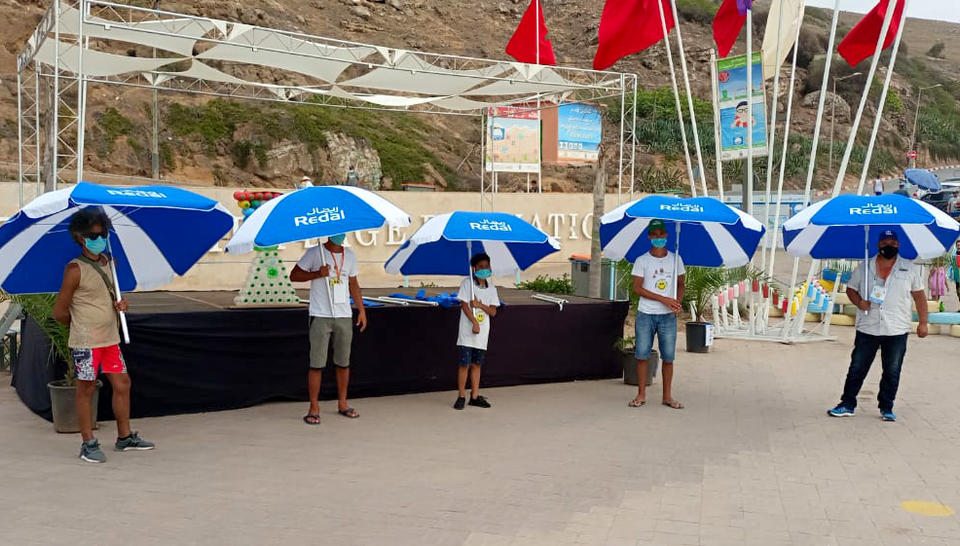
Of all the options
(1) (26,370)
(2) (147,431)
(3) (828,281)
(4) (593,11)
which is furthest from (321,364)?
(4) (593,11)

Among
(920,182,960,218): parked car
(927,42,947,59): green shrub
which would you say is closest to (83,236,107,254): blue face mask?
(920,182,960,218): parked car

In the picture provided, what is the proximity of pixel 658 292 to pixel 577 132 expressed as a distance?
47.7ft

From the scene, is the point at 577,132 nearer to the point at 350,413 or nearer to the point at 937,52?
the point at 350,413

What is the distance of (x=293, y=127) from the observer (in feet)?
116

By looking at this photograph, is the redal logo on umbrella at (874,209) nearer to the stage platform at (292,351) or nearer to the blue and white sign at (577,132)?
the stage platform at (292,351)

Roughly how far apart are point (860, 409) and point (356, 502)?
5576 mm

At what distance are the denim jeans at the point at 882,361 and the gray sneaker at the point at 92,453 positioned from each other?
638 centimetres

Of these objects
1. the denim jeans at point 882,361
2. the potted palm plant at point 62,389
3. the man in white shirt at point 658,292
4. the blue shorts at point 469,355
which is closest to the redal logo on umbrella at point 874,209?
the denim jeans at point 882,361

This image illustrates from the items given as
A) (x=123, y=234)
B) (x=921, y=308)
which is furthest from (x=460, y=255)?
(x=921, y=308)

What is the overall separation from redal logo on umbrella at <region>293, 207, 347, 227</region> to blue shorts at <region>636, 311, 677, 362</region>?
3194 mm

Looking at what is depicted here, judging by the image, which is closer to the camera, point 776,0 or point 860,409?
point 860,409

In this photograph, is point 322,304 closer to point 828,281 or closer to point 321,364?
point 321,364

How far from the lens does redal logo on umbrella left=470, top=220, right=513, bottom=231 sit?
27.0 ft

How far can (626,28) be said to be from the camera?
42.8 feet
